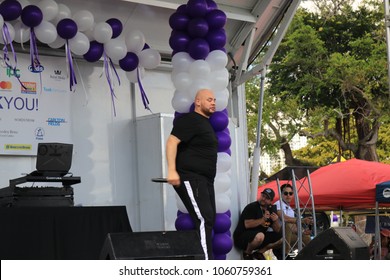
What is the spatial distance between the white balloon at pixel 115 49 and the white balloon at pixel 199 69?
886 mm

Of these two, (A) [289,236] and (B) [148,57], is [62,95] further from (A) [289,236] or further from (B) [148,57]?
(A) [289,236]

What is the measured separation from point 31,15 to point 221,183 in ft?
7.43

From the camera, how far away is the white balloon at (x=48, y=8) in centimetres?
674

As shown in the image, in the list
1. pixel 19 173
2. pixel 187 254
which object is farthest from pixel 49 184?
pixel 187 254

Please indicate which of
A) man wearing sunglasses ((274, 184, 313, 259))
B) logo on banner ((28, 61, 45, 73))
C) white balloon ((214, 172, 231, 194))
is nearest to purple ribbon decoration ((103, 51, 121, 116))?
logo on banner ((28, 61, 45, 73))

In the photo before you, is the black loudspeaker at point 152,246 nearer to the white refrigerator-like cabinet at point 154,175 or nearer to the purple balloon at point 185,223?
the purple balloon at point 185,223

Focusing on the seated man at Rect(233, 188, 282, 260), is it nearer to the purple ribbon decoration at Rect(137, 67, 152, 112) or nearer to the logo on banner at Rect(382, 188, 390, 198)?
the purple ribbon decoration at Rect(137, 67, 152, 112)

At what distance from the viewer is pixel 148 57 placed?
7.54m

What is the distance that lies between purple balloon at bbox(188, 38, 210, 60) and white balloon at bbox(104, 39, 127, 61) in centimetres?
82

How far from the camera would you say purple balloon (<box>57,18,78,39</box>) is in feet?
22.3

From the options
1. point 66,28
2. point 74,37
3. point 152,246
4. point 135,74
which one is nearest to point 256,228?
point 135,74

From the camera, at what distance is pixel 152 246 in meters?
4.33

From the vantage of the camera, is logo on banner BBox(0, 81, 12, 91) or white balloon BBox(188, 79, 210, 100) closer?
white balloon BBox(188, 79, 210, 100)

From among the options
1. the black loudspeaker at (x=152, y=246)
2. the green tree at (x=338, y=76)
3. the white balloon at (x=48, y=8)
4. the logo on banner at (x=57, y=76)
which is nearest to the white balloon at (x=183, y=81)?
the white balloon at (x=48, y=8)
